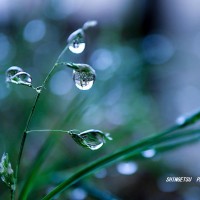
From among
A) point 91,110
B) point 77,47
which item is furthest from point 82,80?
point 91,110

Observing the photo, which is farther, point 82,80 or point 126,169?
point 126,169

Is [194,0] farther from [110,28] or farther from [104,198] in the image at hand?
[104,198]

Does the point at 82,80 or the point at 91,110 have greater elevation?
the point at 91,110

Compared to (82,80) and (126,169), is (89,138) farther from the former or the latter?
(126,169)

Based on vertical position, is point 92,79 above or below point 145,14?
below

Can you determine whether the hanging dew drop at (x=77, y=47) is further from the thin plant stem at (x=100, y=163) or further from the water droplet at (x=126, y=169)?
the water droplet at (x=126, y=169)

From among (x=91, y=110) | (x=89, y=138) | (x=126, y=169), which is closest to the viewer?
(x=89, y=138)

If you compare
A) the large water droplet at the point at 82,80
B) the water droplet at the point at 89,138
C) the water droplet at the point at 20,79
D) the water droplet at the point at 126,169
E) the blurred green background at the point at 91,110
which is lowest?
the water droplet at the point at 89,138

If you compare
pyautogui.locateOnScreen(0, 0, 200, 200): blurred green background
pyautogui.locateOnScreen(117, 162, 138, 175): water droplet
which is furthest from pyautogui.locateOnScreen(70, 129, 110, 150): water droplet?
pyautogui.locateOnScreen(117, 162, 138, 175): water droplet

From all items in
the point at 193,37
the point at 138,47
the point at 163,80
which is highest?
the point at 193,37

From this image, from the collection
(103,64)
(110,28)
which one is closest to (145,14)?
(110,28)

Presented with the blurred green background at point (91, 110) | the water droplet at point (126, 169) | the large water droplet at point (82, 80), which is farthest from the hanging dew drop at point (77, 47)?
the water droplet at point (126, 169)
